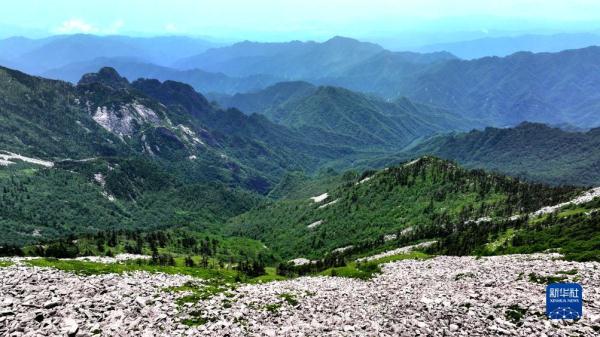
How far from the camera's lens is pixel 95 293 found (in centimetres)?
5184

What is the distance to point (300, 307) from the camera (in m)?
51.8

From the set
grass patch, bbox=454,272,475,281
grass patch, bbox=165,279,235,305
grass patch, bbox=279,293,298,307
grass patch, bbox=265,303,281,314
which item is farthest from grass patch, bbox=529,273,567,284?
grass patch, bbox=165,279,235,305

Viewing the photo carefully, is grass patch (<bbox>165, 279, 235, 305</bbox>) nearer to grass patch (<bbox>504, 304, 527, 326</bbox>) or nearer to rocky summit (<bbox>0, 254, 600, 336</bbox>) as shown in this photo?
rocky summit (<bbox>0, 254, 600, 336</bbox>)

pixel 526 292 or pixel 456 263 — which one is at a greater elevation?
pixel 526 292

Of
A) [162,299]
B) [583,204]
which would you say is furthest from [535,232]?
[162,299]

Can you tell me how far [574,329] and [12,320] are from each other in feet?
174

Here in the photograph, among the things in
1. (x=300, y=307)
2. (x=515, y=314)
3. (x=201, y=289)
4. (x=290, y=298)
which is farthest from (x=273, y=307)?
(x=515, y=314)

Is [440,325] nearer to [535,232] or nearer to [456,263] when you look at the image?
[456,263]

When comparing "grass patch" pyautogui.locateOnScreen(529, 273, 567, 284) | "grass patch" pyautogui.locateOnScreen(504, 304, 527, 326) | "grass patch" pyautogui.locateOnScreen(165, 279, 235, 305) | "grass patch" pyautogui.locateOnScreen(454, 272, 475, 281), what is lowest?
"grass patch" pyautogui.locateOnScreen(454, 272, 475, 281)

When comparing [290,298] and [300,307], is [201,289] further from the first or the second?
[300,307]

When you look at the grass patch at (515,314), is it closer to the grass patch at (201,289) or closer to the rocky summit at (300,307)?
the rocky summit at (300,307)

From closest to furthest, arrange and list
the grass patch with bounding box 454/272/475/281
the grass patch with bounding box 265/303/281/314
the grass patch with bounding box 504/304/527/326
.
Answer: the grass patch with bounding box 504/304/527/326 < the grass patch with bounding box 265/303/281/314 < the grass patch with bounding box 454/272/475/281

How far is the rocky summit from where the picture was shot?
137 feet

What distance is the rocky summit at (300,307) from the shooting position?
41.9m
